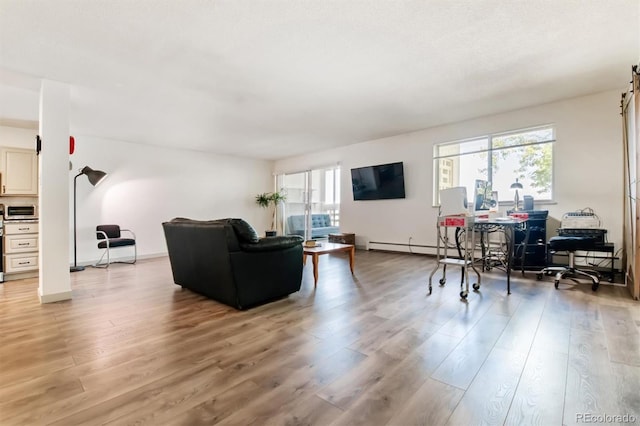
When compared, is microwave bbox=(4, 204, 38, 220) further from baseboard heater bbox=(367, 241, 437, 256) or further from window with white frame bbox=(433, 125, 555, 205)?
window with white frame bbox=(433, 125, 555, 205)

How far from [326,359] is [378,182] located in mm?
5197

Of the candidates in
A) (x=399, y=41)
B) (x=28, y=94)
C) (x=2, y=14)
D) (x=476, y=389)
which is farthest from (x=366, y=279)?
(x=28, y=94)

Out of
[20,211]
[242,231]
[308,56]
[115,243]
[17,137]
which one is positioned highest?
[308,56]

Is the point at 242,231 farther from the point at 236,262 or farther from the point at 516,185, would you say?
the point at 516,185

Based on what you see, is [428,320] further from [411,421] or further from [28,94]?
[28,94]

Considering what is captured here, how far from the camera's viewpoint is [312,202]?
28.1 feet

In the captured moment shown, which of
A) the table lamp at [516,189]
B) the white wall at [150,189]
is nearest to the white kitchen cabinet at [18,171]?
the white wall at [150,189]

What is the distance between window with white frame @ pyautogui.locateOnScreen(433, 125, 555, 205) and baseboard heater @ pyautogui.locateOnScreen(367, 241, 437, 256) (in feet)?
3.14

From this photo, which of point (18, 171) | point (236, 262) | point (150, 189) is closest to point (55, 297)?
point (236, 262)

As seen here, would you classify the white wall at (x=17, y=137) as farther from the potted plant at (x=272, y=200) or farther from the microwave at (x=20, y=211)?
the potted plant at (x=272, y=200)

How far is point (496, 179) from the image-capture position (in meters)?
5.06

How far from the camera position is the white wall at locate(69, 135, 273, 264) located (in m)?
5.83

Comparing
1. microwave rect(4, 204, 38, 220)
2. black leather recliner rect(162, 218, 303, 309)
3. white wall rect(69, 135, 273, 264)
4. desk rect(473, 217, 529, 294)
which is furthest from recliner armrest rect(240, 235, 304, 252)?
white wall rect(69, 135, 273, 264)

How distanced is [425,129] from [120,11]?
17.1 ft
